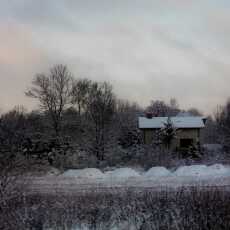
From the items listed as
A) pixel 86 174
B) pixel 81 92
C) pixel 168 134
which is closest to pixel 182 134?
pixel 168 134

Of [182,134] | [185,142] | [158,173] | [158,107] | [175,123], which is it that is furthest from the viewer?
[158,107]

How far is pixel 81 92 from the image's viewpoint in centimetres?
4647

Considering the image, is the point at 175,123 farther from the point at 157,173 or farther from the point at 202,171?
the point at 157,173

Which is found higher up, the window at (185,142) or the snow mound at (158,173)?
the window at (185,142)

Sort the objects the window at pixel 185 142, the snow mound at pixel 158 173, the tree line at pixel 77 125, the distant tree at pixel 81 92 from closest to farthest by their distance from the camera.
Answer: the snow mound at pixel 158 173 < the tree line at pixel 77 125 < the window at pixel 185 142 < the distant tree at pixel 81 92

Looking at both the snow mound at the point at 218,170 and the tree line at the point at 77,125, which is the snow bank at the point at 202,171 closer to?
the snow mound at the point at 218,170

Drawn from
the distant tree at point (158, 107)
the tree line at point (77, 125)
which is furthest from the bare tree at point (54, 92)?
the distant tree at point (158, 107)

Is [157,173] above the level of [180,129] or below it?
below

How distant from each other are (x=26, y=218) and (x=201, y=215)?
3543mm

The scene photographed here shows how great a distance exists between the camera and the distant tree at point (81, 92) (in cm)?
4550

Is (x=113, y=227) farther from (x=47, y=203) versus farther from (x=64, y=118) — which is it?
(x=64, y=118)

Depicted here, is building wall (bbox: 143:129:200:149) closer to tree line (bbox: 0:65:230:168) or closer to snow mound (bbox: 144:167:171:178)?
tree line (bbox: 0:65:230:168)

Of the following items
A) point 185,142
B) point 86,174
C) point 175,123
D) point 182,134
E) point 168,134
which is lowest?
point 86,174

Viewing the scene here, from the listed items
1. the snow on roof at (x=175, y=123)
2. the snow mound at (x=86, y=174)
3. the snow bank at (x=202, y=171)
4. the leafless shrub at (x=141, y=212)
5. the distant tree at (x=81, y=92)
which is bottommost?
the leafless shrub at (x=141, y=212)
